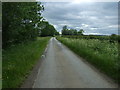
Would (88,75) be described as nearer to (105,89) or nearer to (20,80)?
(105,89)

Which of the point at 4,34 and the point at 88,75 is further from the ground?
the point at 4,34

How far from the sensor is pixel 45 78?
863cm

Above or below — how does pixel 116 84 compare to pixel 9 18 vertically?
below

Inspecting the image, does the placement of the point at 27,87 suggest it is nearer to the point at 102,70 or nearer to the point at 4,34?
the point at 102,70

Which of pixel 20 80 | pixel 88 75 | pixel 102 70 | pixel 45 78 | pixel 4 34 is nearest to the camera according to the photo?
pixel 20 80

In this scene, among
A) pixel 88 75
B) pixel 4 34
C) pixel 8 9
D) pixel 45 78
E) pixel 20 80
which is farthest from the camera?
pixel 4 34

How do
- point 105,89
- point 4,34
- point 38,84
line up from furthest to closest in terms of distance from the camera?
point 4,34 → point 38,84 → point 105,89

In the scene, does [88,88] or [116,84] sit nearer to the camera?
[88,88]

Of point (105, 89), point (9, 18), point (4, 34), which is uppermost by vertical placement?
point (9, 18)

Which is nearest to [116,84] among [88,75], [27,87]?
[88,75]

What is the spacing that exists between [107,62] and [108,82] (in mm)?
2873

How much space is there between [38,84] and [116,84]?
300 centimetres

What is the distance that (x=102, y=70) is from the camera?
400 inches

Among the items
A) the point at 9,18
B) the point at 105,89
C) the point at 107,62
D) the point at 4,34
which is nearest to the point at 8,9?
the point at 9,18
